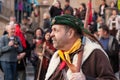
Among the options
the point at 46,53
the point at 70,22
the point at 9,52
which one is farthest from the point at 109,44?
the point at 70,22

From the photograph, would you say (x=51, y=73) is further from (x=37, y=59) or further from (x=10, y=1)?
(x=10, y=1)

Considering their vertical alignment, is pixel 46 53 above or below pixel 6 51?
above

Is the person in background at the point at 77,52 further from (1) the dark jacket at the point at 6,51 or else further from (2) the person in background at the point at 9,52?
(1) the dark jacket at the point at 6,51

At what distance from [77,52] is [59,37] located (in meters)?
0.20

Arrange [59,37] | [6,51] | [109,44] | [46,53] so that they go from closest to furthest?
[59,37] < [46,53] < [109,44] < [6,51]

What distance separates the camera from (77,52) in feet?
15.1

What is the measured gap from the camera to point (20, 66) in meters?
12.5

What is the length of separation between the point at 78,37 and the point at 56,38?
0.67ft

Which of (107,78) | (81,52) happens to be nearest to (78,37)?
(81,52)

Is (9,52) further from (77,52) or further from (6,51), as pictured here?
(77,52)

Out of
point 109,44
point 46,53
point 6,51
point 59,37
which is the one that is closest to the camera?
point 59,37

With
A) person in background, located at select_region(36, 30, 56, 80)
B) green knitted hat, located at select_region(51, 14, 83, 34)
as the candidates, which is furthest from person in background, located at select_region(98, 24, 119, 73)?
green knitted hat, located at select_region(51, 14, 83, 34)

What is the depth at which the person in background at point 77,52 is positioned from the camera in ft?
14.9

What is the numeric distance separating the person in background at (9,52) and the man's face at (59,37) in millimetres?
6751
